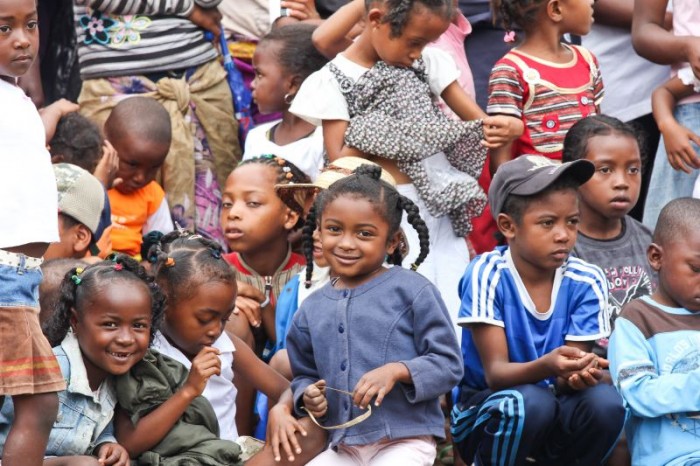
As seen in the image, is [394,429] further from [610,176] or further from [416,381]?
[610,176]

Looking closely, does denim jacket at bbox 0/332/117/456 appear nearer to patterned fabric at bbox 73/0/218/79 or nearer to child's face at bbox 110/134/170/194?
child's face at bbox 110/134/170/194

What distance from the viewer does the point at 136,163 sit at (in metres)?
6.55

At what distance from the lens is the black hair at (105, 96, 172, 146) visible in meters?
6.47

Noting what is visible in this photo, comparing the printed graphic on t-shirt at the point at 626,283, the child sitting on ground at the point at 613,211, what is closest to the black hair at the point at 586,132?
the child sitting on ground at the point at 613,211

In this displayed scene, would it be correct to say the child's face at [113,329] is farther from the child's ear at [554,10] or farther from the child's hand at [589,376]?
the child's ear at [554,10]

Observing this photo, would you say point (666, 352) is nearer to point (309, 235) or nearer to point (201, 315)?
point (309, 235)

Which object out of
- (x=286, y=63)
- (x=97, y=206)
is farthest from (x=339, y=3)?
(x=97, y=206)

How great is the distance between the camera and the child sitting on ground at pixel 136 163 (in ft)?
21.3

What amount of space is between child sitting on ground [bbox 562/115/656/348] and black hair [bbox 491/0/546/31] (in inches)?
27.8

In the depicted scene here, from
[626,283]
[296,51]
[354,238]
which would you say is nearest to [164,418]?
[354,238]

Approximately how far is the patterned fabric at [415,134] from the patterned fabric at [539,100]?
0.28 m

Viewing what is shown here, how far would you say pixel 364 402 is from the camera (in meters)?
4.25

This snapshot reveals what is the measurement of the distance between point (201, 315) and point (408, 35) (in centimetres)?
163

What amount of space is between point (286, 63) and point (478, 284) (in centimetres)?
210
